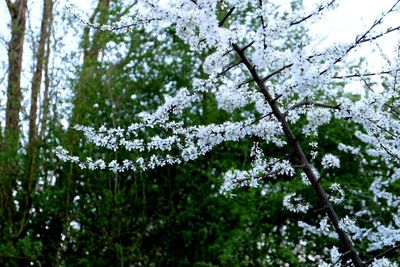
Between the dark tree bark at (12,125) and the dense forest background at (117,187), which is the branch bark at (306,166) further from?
the dark tree bark at (12,125)

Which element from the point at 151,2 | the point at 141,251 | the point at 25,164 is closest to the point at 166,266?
the point at 141,251

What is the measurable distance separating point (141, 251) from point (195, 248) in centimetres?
59

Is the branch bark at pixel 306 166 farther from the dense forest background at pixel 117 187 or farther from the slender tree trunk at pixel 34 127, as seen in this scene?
the slender tree trunk at pixel 34 127

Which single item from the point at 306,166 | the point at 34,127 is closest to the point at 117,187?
the point at 34,127

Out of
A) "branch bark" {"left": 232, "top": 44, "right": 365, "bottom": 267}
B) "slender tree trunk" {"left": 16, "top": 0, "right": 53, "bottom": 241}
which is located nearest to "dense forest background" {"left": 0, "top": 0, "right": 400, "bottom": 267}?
"slender tree trunk" {"left": 16, "top": 0, "right": 53, "bottom": 241}

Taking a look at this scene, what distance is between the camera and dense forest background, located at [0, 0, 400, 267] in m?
6.12

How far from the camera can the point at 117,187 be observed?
21.1 feet

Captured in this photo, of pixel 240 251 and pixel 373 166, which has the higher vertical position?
pixel 373 166

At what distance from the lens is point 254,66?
2.00 metres

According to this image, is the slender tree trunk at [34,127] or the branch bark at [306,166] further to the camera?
the slender tree trunk at [34,127]

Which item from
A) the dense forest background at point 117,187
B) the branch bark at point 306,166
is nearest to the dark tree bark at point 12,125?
the dense forest background at point 117,187

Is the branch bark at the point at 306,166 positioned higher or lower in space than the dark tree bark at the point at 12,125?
lower

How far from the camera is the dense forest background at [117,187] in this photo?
6121 mm

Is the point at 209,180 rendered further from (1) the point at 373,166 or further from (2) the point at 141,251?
(1) the point at 373,166
